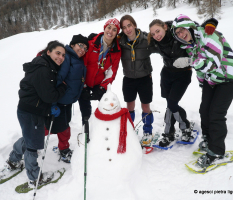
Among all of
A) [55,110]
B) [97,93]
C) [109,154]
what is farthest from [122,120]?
[55,110]

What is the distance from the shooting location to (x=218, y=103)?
223cm

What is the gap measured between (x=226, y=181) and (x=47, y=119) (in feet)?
7.88

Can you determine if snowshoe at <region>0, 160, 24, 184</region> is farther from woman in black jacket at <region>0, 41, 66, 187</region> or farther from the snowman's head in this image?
the snowman's head

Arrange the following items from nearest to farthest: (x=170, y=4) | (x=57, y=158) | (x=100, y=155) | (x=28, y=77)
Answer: (x=100, y=155) → (x=28, y=77) → (x=57, y=158) → (x=170, y=4)

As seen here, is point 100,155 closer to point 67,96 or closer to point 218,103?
point 67,96

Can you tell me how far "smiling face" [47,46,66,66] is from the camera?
7.25 feet

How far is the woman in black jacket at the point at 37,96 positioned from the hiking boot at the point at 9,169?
1.62 ft

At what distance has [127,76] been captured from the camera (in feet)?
9.64

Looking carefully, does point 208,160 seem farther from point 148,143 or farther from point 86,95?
point 86,95

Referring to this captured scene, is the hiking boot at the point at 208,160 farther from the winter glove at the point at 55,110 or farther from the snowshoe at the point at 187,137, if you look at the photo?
the winter glove at the point at 55,110

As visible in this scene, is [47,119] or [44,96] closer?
[44,96]

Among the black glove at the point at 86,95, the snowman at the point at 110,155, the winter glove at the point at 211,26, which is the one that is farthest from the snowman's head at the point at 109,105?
the winter glove at the point at 211,26

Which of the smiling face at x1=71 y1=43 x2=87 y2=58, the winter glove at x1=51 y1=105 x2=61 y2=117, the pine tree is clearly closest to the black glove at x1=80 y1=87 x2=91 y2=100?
the winter glove at x1=51 y1=105 x2=61 y2=117

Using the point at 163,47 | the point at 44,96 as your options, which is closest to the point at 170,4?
the point at 163,47
